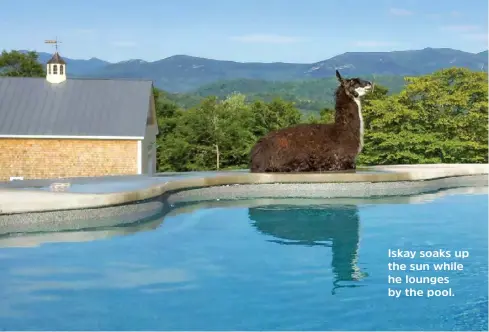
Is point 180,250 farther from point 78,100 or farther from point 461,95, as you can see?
point 461,95

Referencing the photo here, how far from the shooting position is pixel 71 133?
79.1 feet

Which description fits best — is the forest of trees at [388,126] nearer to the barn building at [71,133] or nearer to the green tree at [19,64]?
the barn building at [71,133]

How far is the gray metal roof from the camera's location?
956 inches

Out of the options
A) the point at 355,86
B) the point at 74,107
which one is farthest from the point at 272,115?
the point at 355,86

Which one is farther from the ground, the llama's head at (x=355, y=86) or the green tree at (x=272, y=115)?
the llama's head at (x=355, y=86)

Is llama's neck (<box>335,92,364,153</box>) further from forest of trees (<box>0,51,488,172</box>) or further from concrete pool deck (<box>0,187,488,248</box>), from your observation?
forest of trees (<box>0,51,488,172</box>)

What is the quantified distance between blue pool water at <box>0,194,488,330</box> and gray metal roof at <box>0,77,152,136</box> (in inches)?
567

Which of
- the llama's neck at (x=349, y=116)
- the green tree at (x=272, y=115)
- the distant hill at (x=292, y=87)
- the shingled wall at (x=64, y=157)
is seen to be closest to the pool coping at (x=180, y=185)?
the llama's neck at (x=349, y=116)

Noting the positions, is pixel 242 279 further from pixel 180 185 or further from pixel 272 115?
pixel 272 115

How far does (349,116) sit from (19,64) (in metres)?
37.7

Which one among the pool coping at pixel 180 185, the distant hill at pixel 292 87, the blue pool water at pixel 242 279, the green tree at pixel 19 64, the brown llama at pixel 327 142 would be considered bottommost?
the blue pool water at pixel 242 279

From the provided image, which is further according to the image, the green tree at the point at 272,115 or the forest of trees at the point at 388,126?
the green tree at the point at 272,115

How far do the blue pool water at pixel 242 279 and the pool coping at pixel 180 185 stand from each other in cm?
66

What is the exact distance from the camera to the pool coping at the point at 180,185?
9375 millimetres
